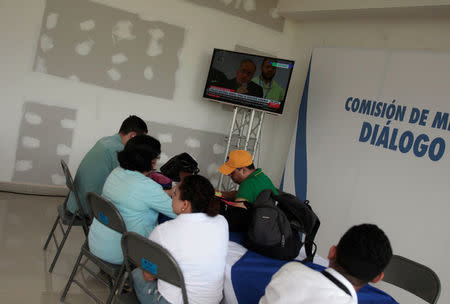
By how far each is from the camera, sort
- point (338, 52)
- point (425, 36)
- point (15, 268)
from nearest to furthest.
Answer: point (15, 268) → point (425, 36) → point (338, 52)

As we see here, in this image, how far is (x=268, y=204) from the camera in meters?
2.14

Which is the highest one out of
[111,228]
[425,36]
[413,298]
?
[425,36]

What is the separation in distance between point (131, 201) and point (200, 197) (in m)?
0.64

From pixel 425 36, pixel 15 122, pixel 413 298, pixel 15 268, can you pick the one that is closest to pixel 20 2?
pixel 15 122

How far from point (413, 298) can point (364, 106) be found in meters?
1.83

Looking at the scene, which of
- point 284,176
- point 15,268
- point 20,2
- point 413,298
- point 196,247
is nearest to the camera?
point 196,247

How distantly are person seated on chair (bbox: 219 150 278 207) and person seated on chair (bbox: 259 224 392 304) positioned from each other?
1354 mm

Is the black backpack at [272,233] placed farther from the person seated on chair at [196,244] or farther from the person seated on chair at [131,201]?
the person seated on chair at [131,201]

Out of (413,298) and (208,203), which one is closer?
(208,203)

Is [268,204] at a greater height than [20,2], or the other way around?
[20,2]

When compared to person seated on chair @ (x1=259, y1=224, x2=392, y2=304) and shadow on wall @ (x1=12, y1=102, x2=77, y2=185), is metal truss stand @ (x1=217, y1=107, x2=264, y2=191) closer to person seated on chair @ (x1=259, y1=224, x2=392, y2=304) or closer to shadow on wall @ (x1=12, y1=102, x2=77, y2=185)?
shadow on wall @ (x1=12, y1=102, x2=77, y2=185)

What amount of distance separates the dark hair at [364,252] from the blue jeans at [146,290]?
878mm

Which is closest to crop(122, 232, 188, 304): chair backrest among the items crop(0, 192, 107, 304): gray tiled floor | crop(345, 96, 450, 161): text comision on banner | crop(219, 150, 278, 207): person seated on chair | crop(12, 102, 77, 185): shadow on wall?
crop(219, 150, 278, 207): person seated on chair

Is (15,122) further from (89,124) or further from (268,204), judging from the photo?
(268,204)
